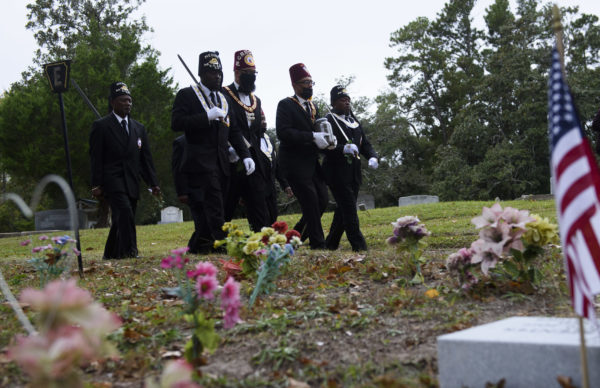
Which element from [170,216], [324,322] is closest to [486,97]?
[170,216]

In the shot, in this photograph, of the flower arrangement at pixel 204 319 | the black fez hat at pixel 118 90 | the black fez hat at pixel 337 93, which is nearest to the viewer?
the flower arrangement at pixel 204 319

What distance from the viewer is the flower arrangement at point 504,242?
4094 mm

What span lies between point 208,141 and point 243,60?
4.30 feet

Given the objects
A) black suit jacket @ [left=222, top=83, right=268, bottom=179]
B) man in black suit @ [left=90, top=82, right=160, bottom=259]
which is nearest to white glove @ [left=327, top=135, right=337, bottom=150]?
black suit jacket @ [left=222, top=83, right=268, bottom=179]

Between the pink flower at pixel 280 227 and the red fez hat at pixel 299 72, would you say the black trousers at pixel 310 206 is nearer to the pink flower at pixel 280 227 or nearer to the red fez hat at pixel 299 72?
the red fez hat at pixel 299 72

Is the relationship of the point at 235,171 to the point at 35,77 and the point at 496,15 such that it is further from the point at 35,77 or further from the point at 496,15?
the point at 496,15

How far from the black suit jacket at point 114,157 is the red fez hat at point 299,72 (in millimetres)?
2338

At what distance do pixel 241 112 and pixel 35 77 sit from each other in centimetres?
3105

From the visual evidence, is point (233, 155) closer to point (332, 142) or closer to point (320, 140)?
point (320, 140)

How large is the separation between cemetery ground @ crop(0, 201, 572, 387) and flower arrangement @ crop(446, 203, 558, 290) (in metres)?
0.14

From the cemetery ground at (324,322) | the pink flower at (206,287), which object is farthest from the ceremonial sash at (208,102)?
the pink flower at (206,287)

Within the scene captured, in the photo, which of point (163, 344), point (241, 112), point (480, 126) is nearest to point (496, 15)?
point (480, 126)

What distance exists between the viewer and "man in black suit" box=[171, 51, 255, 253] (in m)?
8.03

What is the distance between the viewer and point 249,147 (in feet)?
29.3
